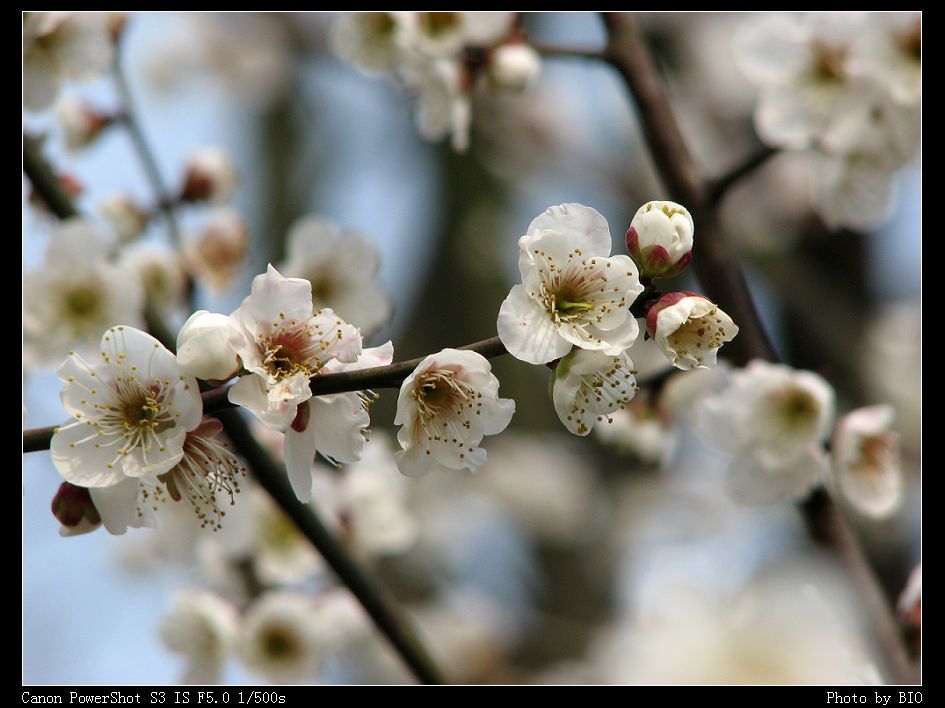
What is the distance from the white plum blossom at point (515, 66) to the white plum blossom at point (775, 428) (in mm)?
756

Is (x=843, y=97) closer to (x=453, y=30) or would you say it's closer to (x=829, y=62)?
(x=829, y=62)

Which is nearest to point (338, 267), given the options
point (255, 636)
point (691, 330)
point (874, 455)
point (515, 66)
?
point (515, 66)

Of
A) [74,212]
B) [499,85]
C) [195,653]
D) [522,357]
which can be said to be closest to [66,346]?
[74,212]

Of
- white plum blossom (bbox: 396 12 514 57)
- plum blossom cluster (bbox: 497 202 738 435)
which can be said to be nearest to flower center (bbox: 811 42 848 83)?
white plum blossom (bbox: 396 12 514 57)

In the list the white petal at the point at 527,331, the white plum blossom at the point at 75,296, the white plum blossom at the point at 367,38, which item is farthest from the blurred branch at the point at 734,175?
the white plum blossom at the point at 75,296

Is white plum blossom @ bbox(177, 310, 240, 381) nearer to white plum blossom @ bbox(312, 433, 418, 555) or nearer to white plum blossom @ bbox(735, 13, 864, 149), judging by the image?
white plum blossom @ bbox(312, 433, 418, 555)

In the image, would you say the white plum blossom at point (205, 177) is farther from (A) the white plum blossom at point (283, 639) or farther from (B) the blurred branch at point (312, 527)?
(A) the white plum blossom at point (283, 639)

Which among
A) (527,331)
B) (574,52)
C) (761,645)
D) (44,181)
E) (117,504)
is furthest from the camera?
(574,52)

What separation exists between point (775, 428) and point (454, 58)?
1.04 meters

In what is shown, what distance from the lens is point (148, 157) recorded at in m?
A: 2.30

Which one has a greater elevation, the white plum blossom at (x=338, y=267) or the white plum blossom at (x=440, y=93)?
the white plum blossom at (x=440, y=93)

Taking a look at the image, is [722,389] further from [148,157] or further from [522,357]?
[148,157]

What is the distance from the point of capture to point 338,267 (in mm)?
2047

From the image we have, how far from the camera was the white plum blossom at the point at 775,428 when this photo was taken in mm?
1904
